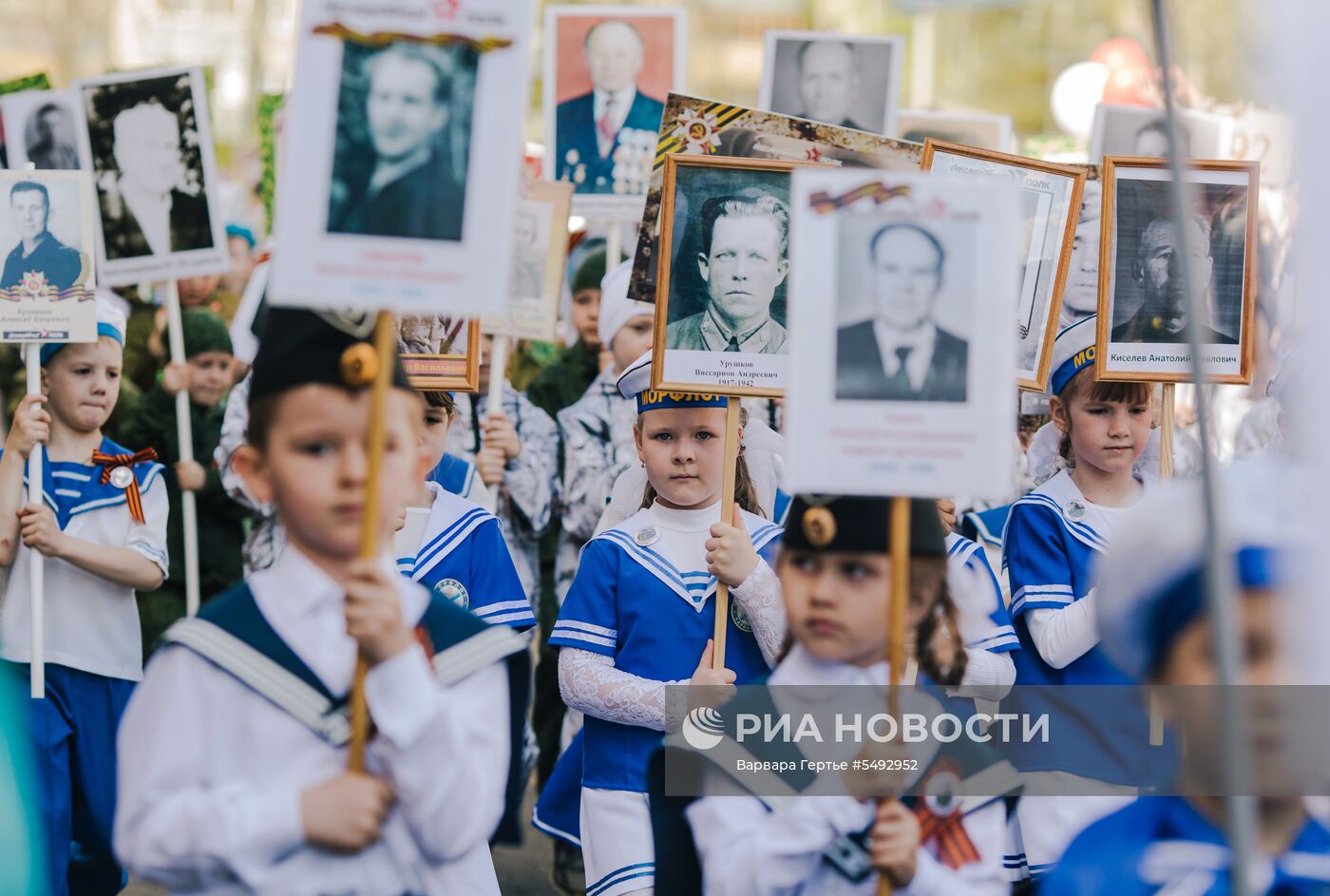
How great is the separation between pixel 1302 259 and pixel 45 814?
13.5ft

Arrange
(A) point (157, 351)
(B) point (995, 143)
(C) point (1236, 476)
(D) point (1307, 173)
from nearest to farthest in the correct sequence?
(D) point (1307, 173), (C) point (1236, 476), (A) point (157, 351), (B) point (995, 143)

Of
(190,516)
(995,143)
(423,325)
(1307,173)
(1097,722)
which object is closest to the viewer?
(1307,173)

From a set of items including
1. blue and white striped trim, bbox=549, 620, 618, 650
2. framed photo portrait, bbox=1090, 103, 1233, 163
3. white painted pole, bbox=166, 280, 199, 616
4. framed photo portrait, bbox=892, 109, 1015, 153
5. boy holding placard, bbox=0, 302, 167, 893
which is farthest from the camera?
framed photo portrait, bbox=892, 109, 1015, 153

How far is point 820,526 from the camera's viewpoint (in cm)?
313

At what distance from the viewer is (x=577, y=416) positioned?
23.6 ft

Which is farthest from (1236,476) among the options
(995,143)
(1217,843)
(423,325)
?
(995,143)

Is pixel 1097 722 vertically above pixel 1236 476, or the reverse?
pixel 1236 476

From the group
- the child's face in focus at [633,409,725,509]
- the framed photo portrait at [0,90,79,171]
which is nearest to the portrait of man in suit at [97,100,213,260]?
the framed photo portrait at [0,90,79,171]

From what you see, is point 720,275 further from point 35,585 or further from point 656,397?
point 35,585

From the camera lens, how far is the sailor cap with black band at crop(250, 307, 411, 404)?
293 centimetres

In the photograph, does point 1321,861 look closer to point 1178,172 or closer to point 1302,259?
point 1302,259

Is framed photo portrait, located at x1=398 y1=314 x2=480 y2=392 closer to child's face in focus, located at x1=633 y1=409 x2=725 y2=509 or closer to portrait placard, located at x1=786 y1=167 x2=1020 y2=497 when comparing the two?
child's face in focus, located at x1=633 y1=409 x2=725 y2=509

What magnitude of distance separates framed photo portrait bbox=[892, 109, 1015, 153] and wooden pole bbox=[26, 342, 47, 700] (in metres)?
4.72

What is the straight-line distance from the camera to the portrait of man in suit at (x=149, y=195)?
6.75 m
